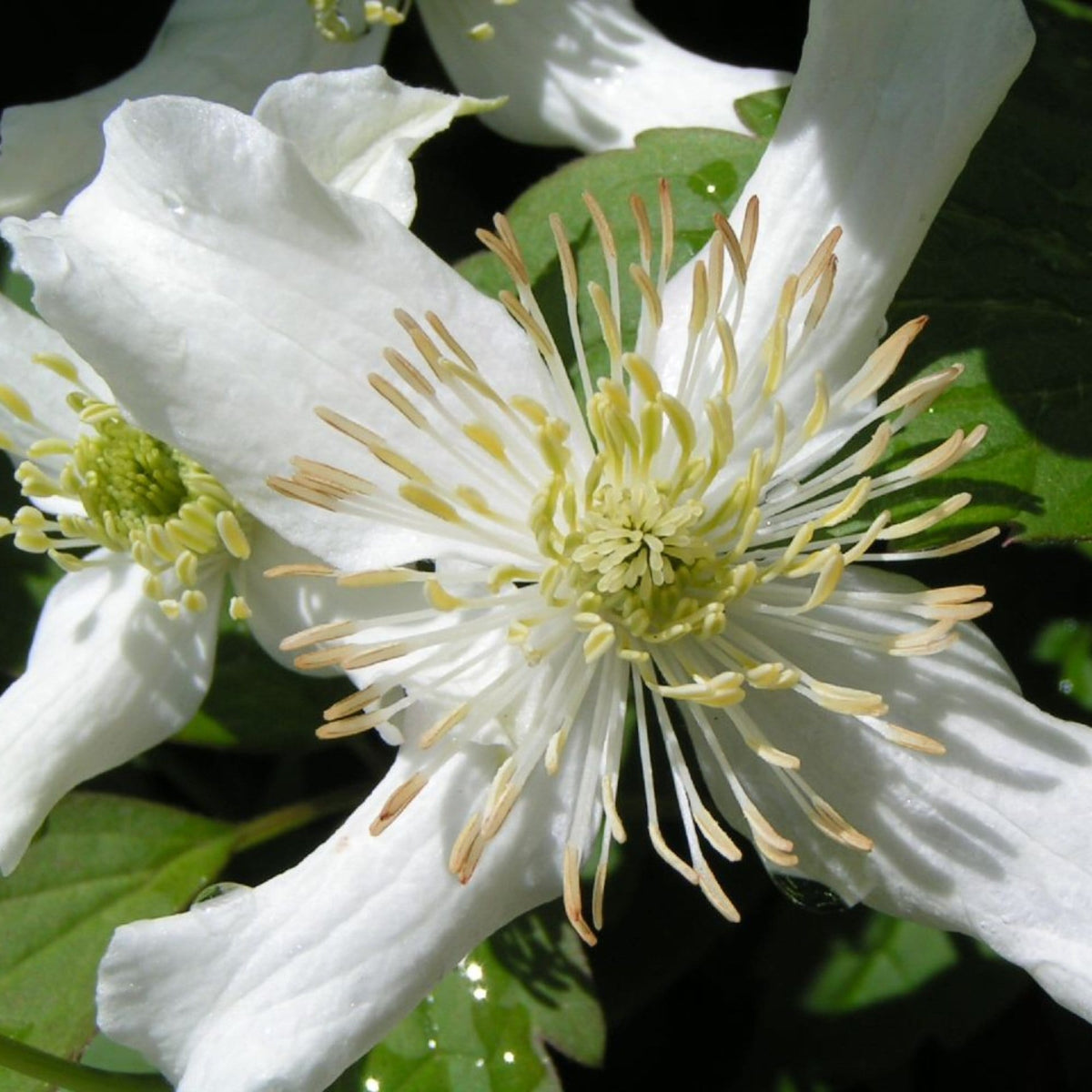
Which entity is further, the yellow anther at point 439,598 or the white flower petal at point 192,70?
the white flower petal at point 192,70

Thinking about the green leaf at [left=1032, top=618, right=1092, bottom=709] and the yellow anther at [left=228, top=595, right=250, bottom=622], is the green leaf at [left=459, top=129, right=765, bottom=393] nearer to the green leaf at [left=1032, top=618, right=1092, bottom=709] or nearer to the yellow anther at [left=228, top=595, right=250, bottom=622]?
the yellow anther at [left=228, top=595, right=250, bottom=622]

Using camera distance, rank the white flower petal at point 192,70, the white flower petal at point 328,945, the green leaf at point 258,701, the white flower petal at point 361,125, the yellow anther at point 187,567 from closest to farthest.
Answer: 1. the white flower petal at point 328,945
2. the white flower petal at point 361,125
3. the yellow anther at point 187,567
4. the white flower petal at point 192,70
5. the green leaf at point 258,701

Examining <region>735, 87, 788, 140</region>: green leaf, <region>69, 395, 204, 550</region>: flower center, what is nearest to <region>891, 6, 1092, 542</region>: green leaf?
<region>735, 87, 788, 140</region>: green leaf

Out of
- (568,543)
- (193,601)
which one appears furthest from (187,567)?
(568,543)

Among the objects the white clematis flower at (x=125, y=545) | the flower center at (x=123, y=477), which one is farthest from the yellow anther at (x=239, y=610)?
the flower center at (x=123, y=477)

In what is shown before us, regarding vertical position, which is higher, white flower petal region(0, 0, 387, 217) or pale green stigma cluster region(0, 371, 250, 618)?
white flower petal region(0, 0, 387, 217)

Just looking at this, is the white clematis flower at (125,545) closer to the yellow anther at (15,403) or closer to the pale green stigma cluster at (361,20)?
the yellow anther at (15,403)
